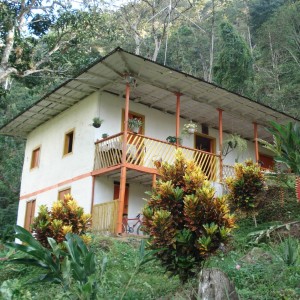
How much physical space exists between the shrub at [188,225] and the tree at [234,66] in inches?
751

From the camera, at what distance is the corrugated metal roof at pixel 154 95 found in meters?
12.7

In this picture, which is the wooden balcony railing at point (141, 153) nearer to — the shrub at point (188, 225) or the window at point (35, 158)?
the window at point (35, 158)

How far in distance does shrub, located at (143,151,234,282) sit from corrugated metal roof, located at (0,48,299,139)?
20.3 feet

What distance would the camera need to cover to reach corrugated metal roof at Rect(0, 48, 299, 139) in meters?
12.7

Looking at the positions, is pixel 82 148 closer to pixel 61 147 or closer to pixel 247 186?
pixel 61 147

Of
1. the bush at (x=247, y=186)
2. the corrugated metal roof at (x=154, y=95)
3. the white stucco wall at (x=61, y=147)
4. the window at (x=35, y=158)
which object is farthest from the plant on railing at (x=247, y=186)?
the window at (x=35, y=158)

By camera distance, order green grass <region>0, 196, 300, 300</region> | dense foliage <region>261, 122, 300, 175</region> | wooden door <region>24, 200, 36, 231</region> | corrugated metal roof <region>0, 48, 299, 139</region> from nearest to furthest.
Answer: green grass <region>0, 196, 300, 300</region> < dense foliage <region>261, 122, 300, 175</region> < corrugated metal roof <region>0, 48, 299, 139</region> < wooden door <region>24, 200, 36, 231</region>

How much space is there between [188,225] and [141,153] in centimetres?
741

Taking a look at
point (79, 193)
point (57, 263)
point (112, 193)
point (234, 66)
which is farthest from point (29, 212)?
point (234, 66)

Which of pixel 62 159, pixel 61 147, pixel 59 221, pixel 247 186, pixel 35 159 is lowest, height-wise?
pixel 59 221

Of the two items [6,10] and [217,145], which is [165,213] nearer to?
[6,10]

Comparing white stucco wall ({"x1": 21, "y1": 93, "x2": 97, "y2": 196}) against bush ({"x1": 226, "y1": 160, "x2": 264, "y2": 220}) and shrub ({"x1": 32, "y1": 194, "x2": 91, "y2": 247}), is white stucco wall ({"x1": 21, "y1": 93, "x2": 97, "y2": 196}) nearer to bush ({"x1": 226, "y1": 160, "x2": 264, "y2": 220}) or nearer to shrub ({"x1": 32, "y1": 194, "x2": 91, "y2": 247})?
bush ({"x1": 226, "y1": 160, "x2": 264, "y2": 220})

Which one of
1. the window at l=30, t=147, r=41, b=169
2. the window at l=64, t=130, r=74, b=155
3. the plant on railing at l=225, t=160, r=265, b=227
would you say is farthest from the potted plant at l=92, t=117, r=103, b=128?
the plant on railing at l=225, t=160, r=265, b=227

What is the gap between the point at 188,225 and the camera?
19.4 ft
